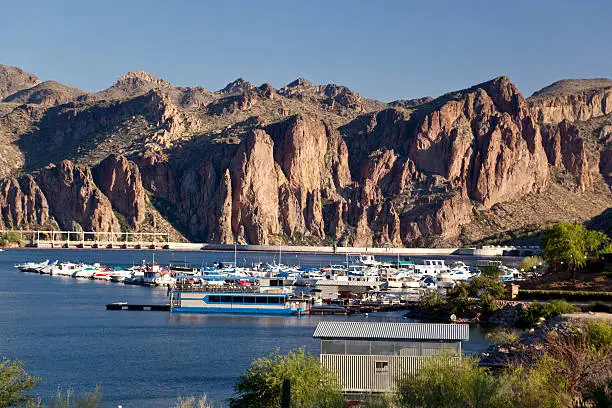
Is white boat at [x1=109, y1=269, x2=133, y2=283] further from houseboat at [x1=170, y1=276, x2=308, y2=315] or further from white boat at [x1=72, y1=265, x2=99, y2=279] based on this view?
houseboat at [x1=170, y1=276, x2=308, y2=315]

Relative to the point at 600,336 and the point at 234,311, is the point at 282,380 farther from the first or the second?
the point at 234,311

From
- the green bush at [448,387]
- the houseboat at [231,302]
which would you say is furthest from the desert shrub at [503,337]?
the green bush at [448,387]

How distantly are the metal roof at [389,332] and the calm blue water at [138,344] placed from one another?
10202 millimetres

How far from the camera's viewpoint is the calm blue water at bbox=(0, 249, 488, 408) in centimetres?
6569

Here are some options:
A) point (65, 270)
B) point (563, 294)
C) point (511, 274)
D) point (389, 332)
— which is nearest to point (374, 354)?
point (389, 332)

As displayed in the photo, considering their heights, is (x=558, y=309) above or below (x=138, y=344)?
above

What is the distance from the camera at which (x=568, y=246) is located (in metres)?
110

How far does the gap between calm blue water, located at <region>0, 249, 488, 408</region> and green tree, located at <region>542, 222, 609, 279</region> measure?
1771 cm

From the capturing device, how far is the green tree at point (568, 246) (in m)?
109

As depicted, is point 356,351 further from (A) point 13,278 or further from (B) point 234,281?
(A) point 13,278

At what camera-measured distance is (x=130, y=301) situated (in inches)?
5054

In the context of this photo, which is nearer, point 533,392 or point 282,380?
point 533,392

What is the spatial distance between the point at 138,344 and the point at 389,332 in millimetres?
38954

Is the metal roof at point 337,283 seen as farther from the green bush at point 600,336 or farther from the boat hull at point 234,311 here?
the green bush at point 600,336
